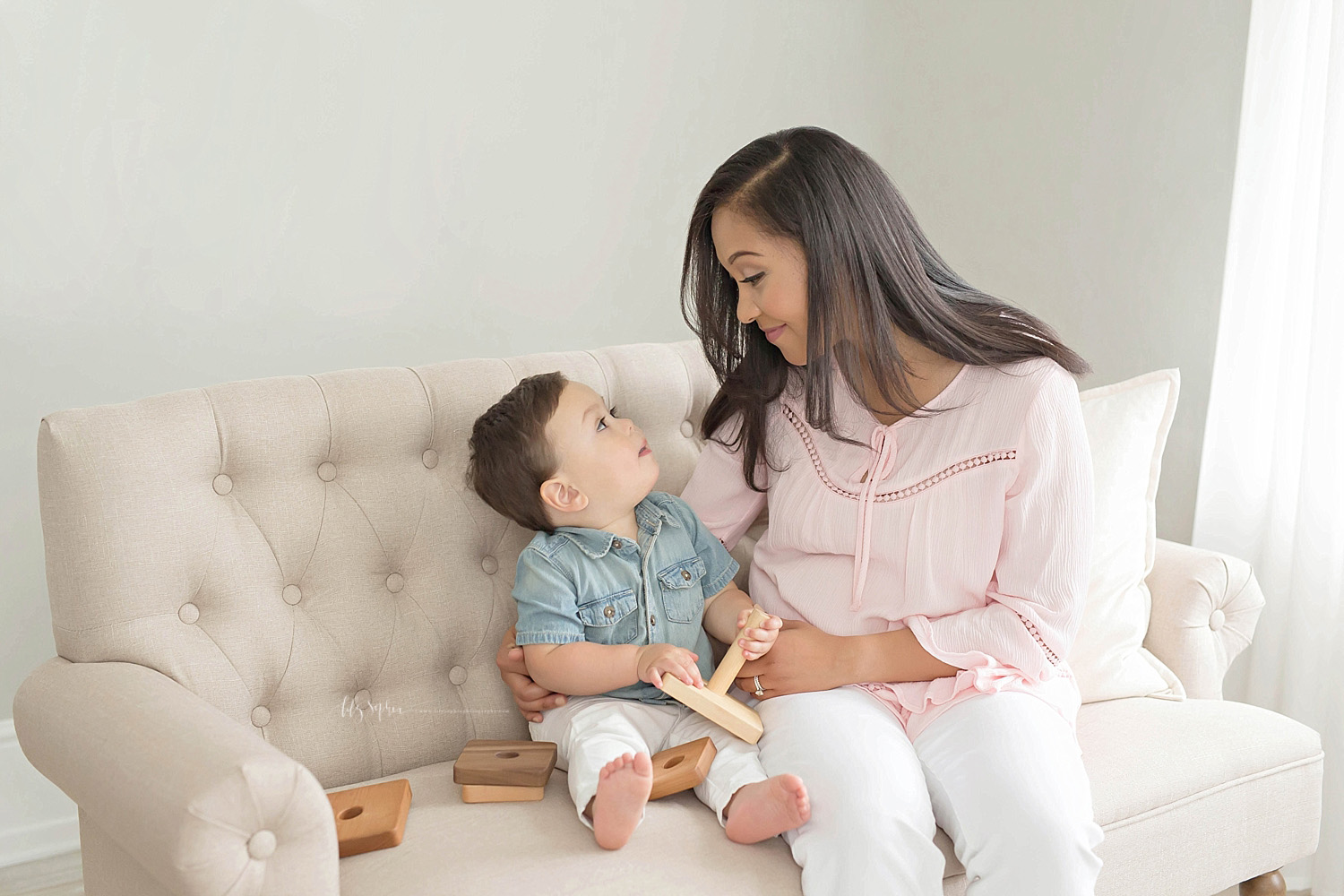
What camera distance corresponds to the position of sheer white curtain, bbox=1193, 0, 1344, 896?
1.97 metres

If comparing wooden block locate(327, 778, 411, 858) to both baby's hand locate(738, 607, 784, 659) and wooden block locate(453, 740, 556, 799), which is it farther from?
baby's hand locate(738, 607, 784, 659)

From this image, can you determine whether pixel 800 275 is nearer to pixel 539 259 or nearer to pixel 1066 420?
pixel 1066 420

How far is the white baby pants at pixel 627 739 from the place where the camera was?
1279 mm

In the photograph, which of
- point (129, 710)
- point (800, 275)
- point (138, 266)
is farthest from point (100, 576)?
point (800, 275)

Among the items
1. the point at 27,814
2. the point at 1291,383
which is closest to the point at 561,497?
the point at 27,814

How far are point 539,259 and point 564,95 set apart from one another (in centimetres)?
34

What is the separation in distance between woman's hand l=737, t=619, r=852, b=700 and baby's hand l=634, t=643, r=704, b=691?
13cm

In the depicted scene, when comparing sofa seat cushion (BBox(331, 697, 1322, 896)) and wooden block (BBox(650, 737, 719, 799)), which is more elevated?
wooden block (BBox(650, 737, 719, 799))

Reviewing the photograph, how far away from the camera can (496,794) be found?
133cm

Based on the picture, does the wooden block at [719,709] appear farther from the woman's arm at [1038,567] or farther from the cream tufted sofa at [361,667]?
the woman's arm at [1038,567]

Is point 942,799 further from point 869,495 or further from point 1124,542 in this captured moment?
point 1124,542

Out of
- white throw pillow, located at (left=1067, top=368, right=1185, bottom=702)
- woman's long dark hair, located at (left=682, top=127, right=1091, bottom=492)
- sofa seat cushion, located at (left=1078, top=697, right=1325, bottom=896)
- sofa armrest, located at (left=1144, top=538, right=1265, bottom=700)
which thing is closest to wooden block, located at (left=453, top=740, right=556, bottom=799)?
woman's long dark hair, located at (left=682, top=127, right=1091, bottom=492)

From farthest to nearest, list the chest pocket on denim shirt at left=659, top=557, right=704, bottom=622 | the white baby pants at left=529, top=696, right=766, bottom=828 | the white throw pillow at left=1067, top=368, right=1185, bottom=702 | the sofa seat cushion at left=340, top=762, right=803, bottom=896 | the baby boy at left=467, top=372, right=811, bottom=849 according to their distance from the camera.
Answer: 1. the white throw pillow at left=1067, top=368, right=1185, bottom=702
2. the chest pocket on denim shirt at left=659, top=557, right=704, bottom=622
3. the baby boy at left=467, top=372, right=811, bottom=849
4. the white baby pants at left=529, top=696, right=766, bottom=828
5. the sofa seat cushion at left=340, top=762, right=803, bottom=896

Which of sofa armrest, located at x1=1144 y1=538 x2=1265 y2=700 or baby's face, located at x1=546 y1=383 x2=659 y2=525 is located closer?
baby's face, located at x1=546 y1=383 x2=659 y2=525
